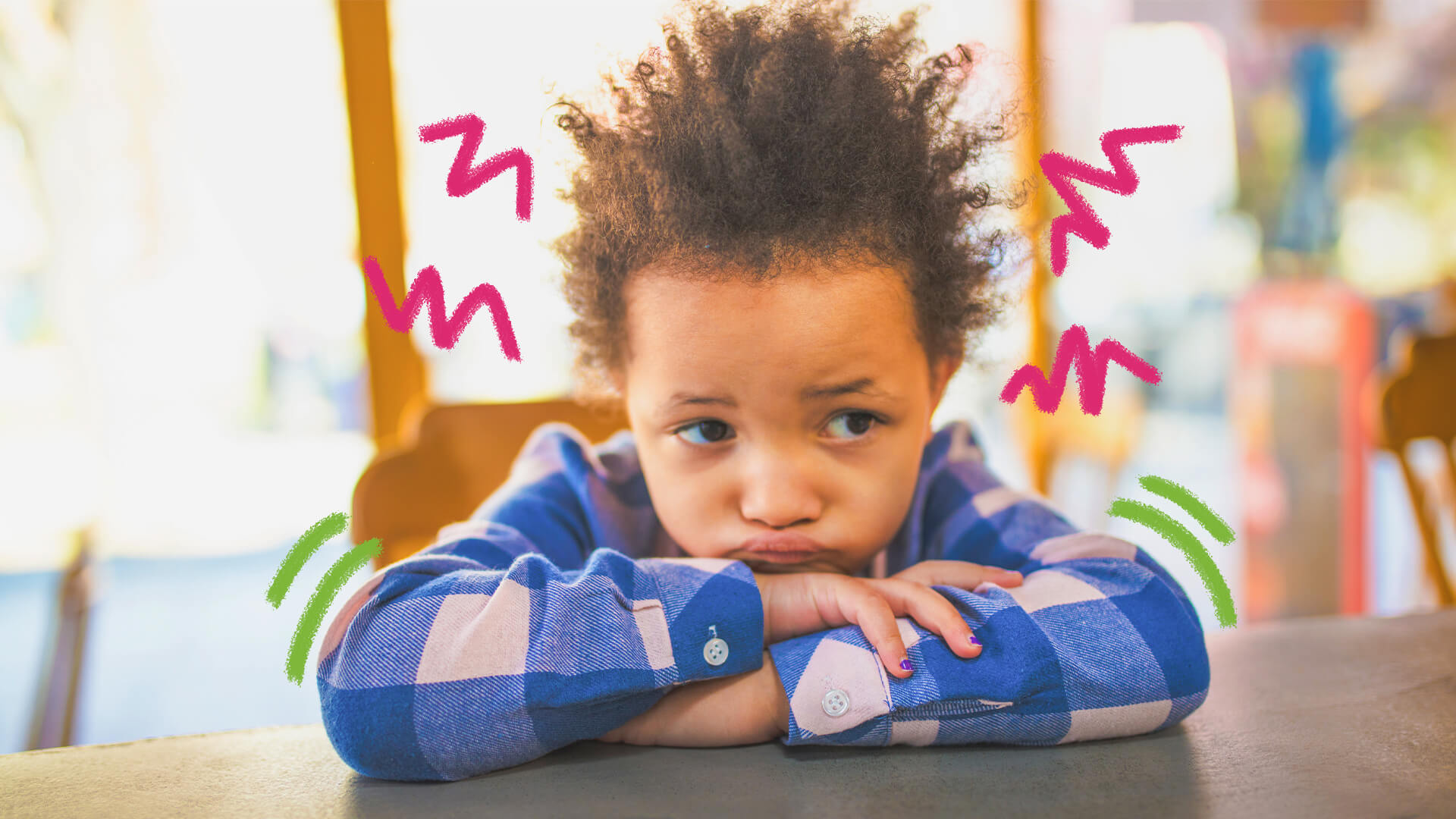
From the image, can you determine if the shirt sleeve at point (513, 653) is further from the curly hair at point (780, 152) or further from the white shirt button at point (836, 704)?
the curly hair at point (780, 152)

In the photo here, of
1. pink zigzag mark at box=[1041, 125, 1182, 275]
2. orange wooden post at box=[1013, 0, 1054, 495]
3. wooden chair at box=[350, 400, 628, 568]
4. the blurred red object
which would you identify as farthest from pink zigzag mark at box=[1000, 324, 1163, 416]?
the blurred red object

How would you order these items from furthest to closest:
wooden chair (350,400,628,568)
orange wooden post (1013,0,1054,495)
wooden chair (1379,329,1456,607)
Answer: orange wooden post (1013,0,1054,495) → wooden chair (1379,329,1456,607) → wooden chair (350,400,628,568)

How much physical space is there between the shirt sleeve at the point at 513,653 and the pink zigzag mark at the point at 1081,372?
20 centimetres

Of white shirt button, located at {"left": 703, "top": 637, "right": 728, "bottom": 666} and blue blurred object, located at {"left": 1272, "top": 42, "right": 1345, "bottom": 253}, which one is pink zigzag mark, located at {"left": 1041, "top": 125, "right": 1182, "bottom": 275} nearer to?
white shirt button, located at {"left": 703, "top": 637, "right": 728, "bottom": 666}

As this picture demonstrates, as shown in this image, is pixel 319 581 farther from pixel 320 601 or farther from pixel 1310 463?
pixel 1310 463

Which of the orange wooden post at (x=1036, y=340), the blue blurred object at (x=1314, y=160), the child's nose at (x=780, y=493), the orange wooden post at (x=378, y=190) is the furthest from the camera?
the blue blurred object at (x=1314, y=160)

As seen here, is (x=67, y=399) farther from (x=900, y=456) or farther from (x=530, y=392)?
(x=900, y=456)

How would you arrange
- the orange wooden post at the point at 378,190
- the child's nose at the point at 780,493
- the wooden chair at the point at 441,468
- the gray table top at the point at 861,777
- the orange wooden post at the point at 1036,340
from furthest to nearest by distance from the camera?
the orange wooden post at the point at 1036,340, the orange wooden post at the point at 378,190, the wooden chair at the point at 441,468, the child's nose at the point at 780,493, the gray table top at the point at 861,777

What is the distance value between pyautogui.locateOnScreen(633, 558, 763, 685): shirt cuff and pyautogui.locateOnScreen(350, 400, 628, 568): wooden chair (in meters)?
0.50

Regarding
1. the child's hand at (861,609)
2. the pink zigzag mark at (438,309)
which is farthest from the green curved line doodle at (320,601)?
the child's hand at (861,609)

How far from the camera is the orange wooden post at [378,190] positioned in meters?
1.87

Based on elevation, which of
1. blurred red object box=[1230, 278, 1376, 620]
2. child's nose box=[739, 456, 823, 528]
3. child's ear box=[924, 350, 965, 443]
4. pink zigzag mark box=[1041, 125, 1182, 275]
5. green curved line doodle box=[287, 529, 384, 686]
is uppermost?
pink zigzag mark box=[1041, 125, 1182, 275]

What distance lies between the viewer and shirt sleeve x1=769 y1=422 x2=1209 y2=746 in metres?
0.51

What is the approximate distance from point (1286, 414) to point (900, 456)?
83.4 inches
